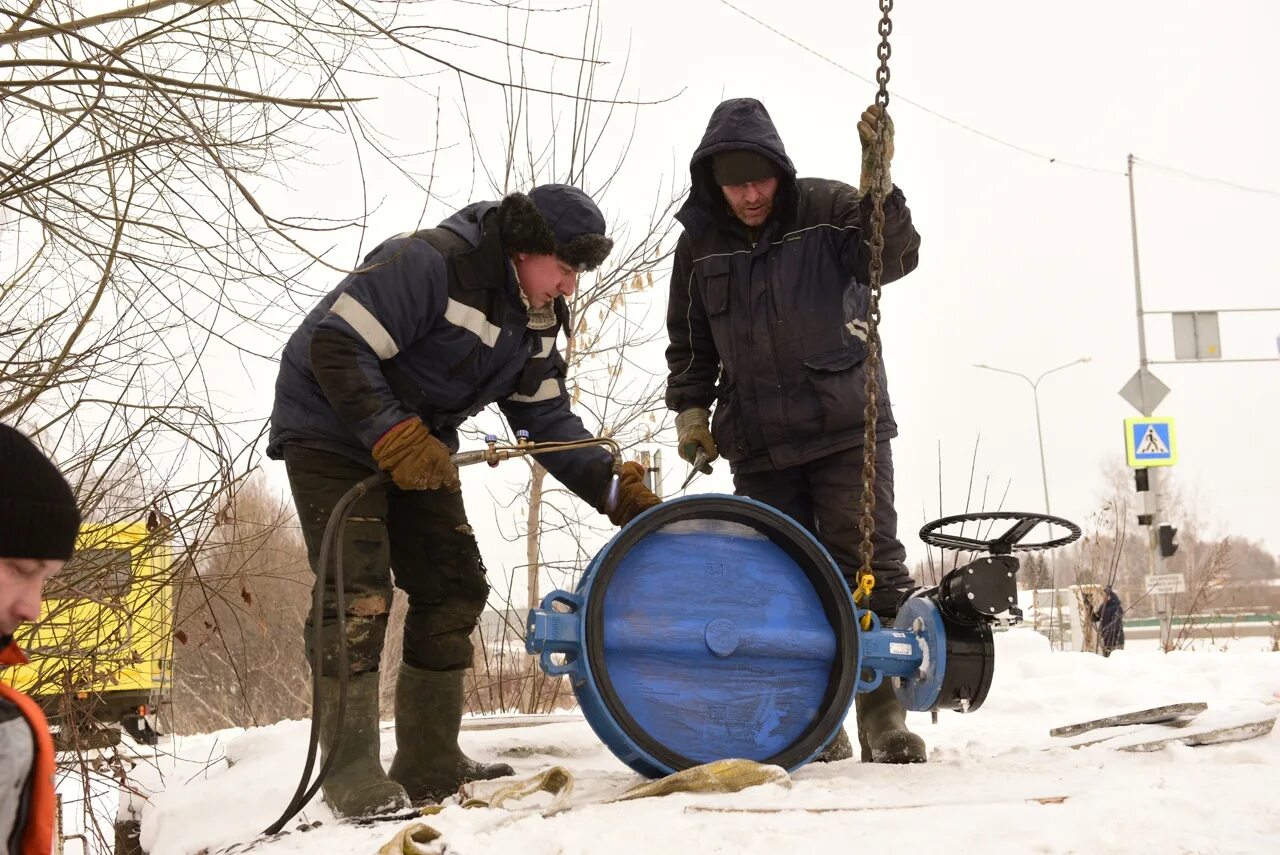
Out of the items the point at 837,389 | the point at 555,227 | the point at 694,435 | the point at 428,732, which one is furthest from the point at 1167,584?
the point at 555,227

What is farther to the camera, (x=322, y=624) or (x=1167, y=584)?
(x=1167, y=584)

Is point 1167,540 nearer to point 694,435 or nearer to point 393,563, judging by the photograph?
point 694,435

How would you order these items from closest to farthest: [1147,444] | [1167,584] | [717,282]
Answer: [717,282] < [1167,584] < [1147,444]

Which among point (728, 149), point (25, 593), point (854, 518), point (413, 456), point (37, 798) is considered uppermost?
point (728, 149)

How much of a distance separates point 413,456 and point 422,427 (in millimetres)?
88

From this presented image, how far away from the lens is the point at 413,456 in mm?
3016

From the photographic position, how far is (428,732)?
3.48 m

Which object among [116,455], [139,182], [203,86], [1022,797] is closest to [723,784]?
[1022,797]

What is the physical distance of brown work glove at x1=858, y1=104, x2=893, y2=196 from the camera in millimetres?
3291

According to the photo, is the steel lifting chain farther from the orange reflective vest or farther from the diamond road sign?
the diamond road sign

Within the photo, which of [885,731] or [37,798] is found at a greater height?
[37,798]

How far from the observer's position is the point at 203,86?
2.60 meters

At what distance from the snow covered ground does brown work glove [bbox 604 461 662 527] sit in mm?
776

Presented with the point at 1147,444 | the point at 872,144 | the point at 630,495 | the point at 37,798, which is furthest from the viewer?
the point at 1147,444
